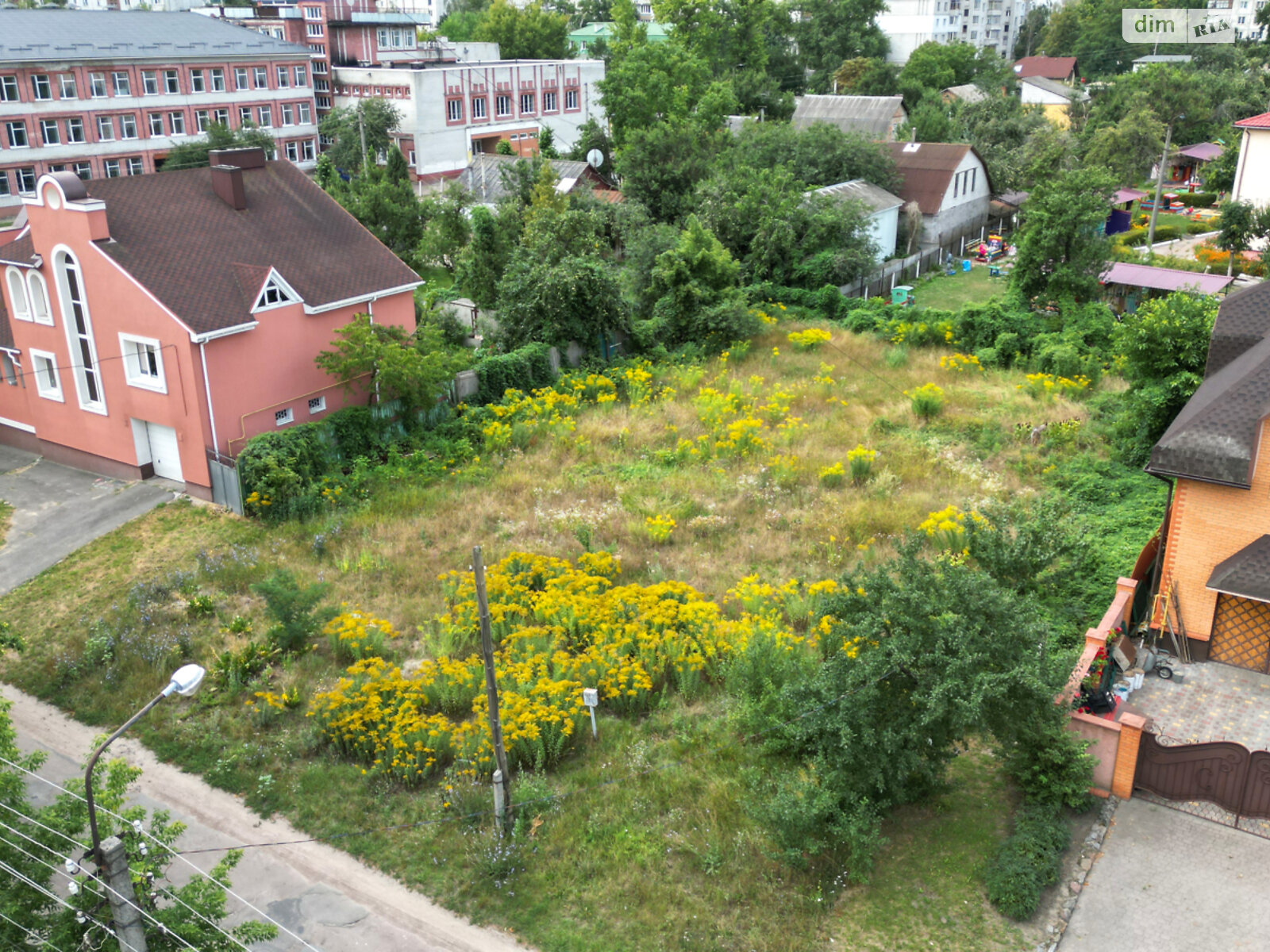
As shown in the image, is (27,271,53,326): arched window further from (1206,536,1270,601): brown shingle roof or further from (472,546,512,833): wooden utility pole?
(1206,536,1270,601): brown shingle roof

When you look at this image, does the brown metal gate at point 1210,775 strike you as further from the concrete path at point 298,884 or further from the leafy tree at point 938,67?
the leafy tree at point 938,67

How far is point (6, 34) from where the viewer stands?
57938 mm

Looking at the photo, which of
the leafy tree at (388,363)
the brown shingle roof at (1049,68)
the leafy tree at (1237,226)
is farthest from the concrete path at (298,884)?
the brown shingle roof at (1049,68)

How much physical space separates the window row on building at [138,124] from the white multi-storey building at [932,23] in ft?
220

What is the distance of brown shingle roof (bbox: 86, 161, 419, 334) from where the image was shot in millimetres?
24906

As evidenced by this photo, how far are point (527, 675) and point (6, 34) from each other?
6049 centimetres

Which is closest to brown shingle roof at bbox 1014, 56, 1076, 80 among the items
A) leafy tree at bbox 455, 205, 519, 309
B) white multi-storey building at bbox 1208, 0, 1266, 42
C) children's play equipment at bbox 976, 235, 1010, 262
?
white multi-storey building at bbox 1208, 0, 1266, 42

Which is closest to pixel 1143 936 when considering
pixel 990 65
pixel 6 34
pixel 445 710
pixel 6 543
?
pixel 445 710

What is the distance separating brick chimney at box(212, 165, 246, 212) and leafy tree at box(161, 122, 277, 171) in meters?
33.2

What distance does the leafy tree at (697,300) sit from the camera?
118ft

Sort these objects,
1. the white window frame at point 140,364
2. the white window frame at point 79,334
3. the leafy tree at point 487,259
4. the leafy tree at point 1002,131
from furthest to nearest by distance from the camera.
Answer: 1. the leafy tree at point 1002,131
2. the leafy tree at point 487,259
3. the white window frame at point 79,334
4. the white window frame at point 140,364

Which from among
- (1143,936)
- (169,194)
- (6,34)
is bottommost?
(1143,936)

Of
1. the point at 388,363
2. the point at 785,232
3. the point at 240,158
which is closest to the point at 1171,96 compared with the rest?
the point at 785,232

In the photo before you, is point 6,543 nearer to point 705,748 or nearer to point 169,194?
point 169,194
